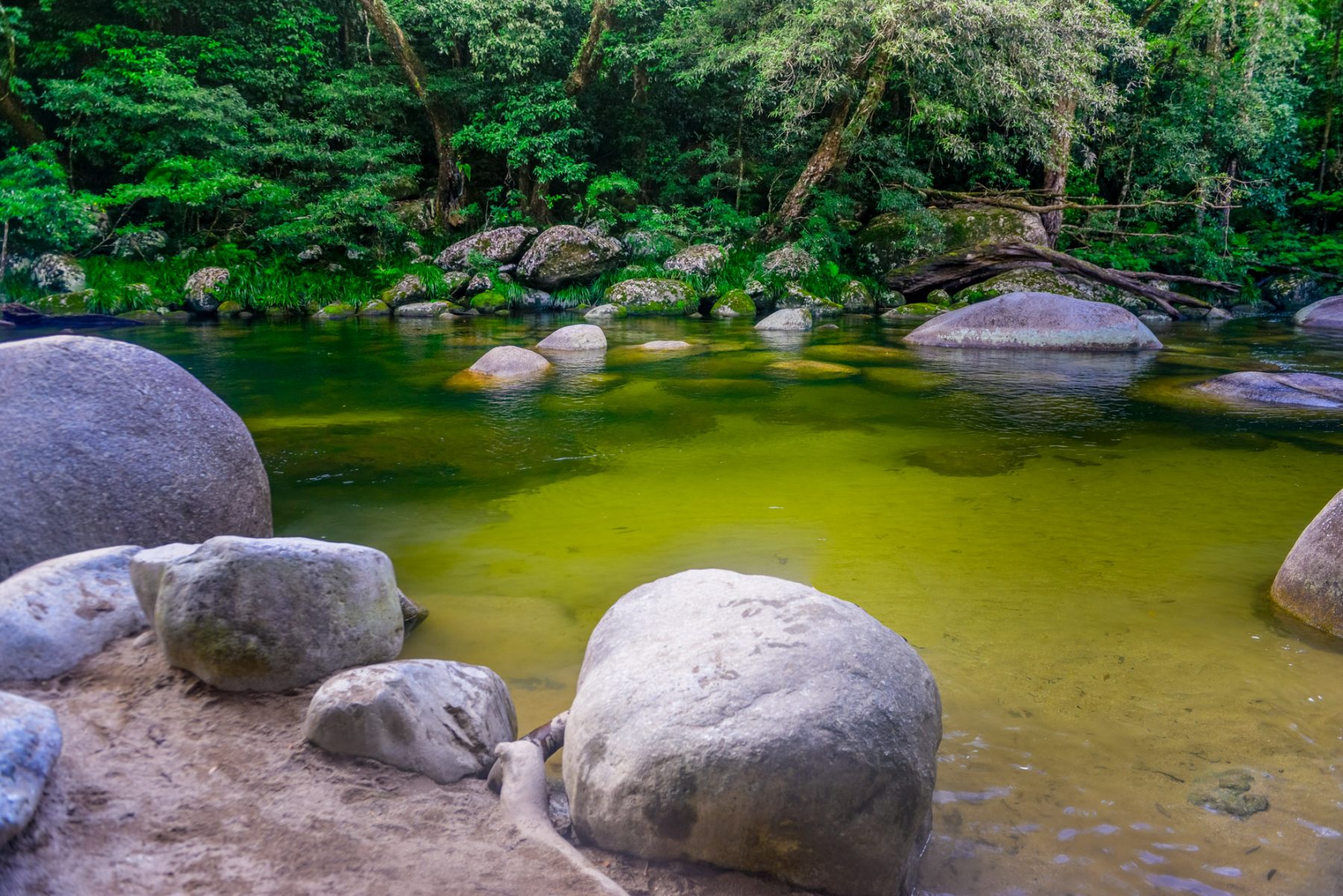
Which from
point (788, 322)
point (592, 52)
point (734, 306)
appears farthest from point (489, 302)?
point (592, 52)

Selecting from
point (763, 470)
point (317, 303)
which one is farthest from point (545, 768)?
point (317, 303)

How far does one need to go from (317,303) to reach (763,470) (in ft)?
45.4

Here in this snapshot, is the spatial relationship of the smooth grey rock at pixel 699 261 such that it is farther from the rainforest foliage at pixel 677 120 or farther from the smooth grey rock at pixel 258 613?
the smooth grey rock at pixel 258 613

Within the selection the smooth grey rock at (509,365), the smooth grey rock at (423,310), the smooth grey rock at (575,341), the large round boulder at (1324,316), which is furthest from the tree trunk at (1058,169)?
the smooth grey rock at (509,365)

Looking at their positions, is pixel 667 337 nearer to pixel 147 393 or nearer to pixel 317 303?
pixel 317 303

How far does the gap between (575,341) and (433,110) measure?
42.4ft

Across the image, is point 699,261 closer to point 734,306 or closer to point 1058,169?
point 734,306

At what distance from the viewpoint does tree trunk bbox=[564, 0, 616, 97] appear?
1898cm

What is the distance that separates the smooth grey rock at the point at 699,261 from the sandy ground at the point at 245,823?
16.4 metres

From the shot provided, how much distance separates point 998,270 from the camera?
16.3 metres

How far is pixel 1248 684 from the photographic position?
250cm

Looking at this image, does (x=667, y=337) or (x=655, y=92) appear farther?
(x=655, y=92)

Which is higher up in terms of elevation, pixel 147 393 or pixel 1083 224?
pixel 1083 224

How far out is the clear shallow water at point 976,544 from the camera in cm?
200
